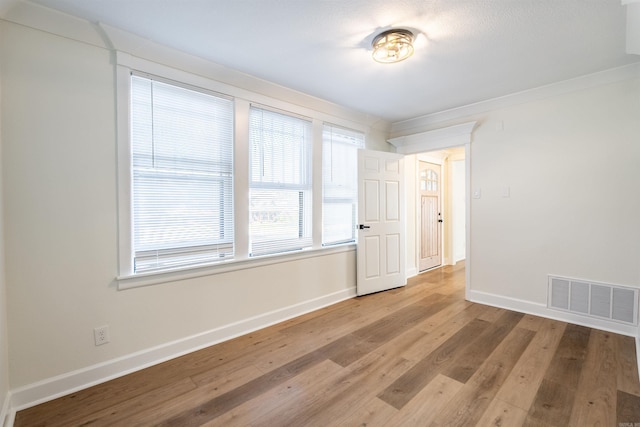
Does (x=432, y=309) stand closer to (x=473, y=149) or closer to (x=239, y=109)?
(x=473, y=149)

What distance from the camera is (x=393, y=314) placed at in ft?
10.1

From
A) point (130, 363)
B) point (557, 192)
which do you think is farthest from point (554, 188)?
point (130, 363)

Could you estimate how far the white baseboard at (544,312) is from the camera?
261cm

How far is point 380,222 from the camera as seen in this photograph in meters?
3.88

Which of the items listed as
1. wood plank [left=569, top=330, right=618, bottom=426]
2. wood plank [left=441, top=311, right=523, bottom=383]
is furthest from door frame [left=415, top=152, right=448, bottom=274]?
wood plank [left=569, top=330, right=618, bottom=426]

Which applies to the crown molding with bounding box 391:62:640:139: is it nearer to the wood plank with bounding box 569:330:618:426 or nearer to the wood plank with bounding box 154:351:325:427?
the wood plank with bounding box 569:330:618:426

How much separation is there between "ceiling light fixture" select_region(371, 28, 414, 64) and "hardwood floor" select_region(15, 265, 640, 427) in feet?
7.78

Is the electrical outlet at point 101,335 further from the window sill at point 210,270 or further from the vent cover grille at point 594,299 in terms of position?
the vent cover grille at point 594,299

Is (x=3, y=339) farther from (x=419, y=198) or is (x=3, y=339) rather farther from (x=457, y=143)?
(x=419, y=198)

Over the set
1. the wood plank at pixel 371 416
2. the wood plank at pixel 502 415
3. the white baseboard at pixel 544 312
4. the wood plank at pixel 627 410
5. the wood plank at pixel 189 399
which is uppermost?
the white baseboard at pixel 544 312

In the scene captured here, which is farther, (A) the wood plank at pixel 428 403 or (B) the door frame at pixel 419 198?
(B) the door frame at pixel 419 198

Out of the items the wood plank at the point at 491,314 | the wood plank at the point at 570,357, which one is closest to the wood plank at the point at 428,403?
the wood plank at the point at 570,357

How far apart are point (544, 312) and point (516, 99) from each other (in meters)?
2.35

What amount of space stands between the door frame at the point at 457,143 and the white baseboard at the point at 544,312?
7.2 inches
